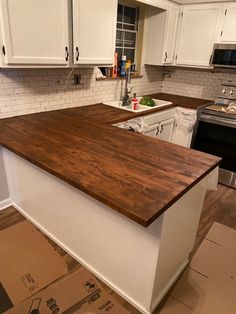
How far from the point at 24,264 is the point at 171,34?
3.14 meters

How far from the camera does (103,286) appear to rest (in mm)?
1583

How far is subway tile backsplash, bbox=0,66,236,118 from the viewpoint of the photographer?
83.7 inches

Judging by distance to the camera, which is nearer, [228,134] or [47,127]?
[47,127]

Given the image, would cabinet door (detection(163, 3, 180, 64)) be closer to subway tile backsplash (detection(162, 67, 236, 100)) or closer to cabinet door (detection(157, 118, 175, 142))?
subway tile backsplash (detection(162, 67, 236, 100))

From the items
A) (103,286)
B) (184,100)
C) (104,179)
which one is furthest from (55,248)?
(184,100)

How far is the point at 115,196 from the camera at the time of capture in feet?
3.64

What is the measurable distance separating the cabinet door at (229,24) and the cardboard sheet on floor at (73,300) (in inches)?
117

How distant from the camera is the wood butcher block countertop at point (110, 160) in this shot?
3.67 feet

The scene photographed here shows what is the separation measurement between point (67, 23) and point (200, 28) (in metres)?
1.89

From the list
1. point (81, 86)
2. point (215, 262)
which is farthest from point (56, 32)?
point (215, 262)

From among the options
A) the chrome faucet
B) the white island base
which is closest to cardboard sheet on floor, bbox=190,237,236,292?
the white island base

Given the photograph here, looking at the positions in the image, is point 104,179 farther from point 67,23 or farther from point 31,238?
point 67,23

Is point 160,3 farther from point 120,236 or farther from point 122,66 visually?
point 120,236

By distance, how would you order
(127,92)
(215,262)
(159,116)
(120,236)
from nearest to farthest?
(120,236), (215,262), (159,116), (127,92)
